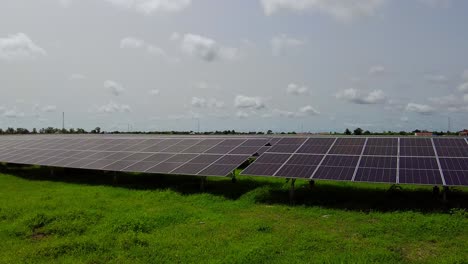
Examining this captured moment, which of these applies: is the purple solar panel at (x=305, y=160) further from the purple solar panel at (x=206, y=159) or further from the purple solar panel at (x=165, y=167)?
the purple solar panel at (x=165, y=167)

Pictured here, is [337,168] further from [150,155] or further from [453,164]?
[150,155]

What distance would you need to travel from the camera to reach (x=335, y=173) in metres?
15.5

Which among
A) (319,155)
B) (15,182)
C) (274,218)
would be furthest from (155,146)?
(274,218)

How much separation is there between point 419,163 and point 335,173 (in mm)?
3698

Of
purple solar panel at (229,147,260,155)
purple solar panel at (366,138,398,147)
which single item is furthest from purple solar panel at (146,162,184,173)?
purple solar panel at (366,138,398,147)

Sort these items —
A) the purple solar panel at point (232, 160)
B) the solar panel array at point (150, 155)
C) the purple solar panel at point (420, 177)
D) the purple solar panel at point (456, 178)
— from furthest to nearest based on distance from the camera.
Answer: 1. the solar panel array at point (150, 155)
2. the purple solar panel at point (232, 160)
3. the purple solar panel at point (420, 177)
4. the purple solar panel at point (456, 178)

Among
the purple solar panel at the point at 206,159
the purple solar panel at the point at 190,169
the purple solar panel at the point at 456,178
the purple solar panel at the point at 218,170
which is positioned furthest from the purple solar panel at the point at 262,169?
the purple solar panel at the point at 456,178

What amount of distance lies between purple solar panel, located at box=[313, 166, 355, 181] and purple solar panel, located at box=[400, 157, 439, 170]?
7.52 ft

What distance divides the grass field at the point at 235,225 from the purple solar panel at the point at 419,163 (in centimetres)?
146

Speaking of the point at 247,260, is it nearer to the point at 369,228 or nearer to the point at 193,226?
the point at 193,226

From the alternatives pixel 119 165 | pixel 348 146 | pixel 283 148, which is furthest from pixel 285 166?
pixel 119 165

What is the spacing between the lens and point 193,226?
1273 centimetres

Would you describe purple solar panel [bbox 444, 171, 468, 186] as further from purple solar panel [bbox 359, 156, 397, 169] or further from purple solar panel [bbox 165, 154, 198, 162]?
purple solar panel [bbox 165, 154, 198, 162]

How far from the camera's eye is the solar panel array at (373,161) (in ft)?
47.3
